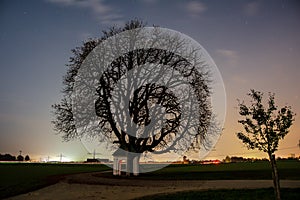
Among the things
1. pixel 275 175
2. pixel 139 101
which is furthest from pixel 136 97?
pixel 275 175

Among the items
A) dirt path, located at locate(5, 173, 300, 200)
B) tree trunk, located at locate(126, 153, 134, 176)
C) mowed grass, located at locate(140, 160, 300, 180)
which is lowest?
mowed grass, located at locate(140, 160, 300, 180)

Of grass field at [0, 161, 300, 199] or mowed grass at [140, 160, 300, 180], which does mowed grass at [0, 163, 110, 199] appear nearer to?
grass field at [0, 161, 300, 199]

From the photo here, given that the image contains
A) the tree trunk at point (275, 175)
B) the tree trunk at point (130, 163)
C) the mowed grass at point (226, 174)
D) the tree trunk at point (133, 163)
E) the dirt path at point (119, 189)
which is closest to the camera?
the tree trunk at point (275, 175)

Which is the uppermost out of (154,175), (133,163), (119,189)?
(133,163)

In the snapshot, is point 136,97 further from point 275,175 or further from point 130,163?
point 275,175

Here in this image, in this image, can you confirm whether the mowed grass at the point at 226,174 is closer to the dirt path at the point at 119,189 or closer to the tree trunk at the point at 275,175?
the dirt path at the point at 119,189

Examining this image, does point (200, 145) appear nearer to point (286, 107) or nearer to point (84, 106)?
point (84, 106)

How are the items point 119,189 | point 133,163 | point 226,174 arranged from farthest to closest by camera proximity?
1. point 226,174
2. point 133,163
3. point 119,189

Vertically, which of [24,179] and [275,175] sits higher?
[275,175]

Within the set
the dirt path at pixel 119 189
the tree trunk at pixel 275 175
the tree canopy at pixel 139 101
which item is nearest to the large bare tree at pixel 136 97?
the tree canopy at pixel 139 101

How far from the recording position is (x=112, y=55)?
98.1 feet

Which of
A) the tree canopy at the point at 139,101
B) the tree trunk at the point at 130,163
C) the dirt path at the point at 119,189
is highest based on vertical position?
the tree canopy at the point at 139,101

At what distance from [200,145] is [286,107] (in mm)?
20364

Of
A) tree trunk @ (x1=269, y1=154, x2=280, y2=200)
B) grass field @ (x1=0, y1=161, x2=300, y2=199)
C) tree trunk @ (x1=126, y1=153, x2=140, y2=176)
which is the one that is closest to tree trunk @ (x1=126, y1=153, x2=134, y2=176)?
tree trunk @ (x1=126, y1=153, x2=140, y2=176)
